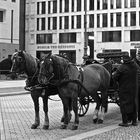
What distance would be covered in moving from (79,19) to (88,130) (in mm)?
69055

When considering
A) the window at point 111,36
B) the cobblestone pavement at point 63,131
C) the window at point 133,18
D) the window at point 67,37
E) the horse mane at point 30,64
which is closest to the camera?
the cobblestone pavement at point 63,131

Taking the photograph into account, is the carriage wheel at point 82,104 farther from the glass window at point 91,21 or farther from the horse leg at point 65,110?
the glass window at point 91,21

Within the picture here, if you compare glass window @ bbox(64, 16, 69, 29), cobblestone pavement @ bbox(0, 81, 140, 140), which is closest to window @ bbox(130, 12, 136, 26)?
glass window @ bbox(64, 16, 69, 29)

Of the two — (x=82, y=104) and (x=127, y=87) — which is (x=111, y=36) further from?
(x=127, y=87)

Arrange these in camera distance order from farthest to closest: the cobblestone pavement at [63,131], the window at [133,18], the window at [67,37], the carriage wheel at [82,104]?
the window at [67,37] < the window at [133,18] < the carriage wheel at [82,104] < the cobblestone pavement at [63,131]

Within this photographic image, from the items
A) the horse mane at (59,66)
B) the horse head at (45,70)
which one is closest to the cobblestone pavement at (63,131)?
the horse head at (45,70)

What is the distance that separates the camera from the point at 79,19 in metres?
78.0

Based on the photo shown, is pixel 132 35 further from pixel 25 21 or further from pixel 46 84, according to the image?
pixel 46 84

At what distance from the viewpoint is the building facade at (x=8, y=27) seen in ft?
191

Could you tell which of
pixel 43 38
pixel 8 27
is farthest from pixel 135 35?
pixel 8 27

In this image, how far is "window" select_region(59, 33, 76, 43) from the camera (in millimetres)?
78875

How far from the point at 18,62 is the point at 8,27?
50695 mm

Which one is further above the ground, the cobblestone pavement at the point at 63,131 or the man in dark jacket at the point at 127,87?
the man in dark jacket at the point at 127,87

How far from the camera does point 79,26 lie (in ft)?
256
